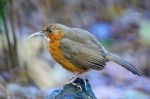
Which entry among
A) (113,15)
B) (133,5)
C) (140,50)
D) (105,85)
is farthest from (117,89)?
(133,5)

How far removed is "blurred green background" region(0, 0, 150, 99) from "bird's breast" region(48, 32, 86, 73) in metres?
2.48

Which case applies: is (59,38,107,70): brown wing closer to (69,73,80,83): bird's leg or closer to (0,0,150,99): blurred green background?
(69,73,80,83): bird's leg

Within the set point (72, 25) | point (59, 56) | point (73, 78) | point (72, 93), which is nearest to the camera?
point (72, 93)

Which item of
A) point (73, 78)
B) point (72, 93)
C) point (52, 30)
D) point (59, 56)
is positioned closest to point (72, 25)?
point (59, 56)

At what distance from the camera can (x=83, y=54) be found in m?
4.02

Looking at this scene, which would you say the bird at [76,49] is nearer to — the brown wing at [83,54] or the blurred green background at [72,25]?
the brown wing at [83,54]

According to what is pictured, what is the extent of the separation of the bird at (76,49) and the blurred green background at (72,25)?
250cm

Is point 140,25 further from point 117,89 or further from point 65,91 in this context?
point 65,91

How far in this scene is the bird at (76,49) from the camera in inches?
153

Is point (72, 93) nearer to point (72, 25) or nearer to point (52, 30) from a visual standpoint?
point (52, 30)

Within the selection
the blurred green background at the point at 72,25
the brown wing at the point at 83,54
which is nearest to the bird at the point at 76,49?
the brown wing at the point at 83,54

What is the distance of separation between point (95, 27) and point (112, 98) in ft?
10.7

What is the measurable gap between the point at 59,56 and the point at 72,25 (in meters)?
5.88

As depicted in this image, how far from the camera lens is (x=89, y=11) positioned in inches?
434
